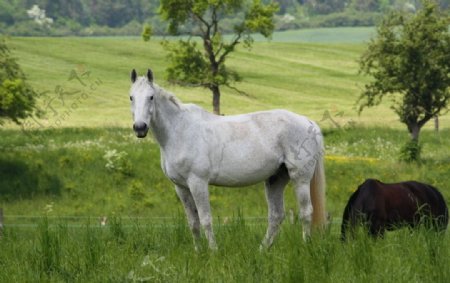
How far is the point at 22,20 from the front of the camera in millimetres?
146125

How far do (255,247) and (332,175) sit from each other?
79.6 ft

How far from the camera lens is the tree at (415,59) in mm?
38219

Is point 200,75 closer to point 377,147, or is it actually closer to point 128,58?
point 377,147

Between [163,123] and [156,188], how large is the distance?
21.9m

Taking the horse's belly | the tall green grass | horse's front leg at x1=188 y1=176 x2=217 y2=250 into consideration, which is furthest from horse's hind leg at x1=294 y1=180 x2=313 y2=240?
horse's front leg at x1=188 y1=176 x2=217 y2=250

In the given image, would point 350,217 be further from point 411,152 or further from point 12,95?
point 411,152

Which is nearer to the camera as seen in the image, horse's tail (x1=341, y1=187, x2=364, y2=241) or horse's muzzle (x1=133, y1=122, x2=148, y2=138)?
horse's muzzle (x1=133, y1=122, x2=148, y2=138)

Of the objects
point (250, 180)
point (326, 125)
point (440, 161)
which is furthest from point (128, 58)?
point (250, 180)

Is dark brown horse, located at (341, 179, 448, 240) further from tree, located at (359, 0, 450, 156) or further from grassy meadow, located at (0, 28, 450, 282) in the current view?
tree, located at (359, 0, 450, 156)

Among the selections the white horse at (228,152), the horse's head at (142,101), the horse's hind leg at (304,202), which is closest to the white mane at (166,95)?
the white horse at (228,152)

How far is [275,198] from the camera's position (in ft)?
40.9

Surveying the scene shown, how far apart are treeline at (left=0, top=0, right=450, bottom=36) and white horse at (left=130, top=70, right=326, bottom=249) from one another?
130m

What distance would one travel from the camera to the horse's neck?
38.3 ft

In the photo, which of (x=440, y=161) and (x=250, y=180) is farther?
(x=440, y=161)
